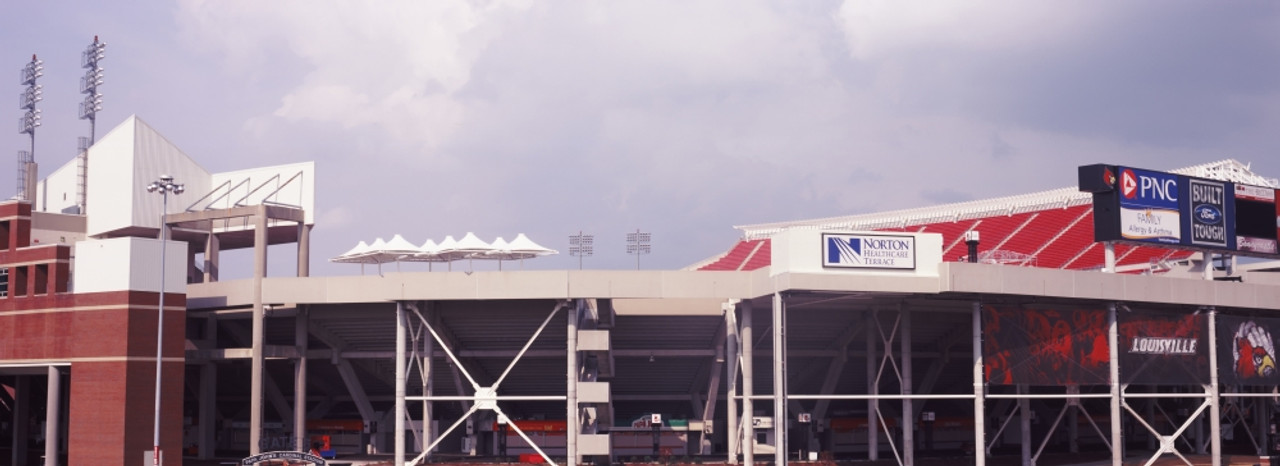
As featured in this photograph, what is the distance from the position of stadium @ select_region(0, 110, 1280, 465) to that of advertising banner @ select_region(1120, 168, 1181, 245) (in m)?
0.95

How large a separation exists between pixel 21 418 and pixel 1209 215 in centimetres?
6569

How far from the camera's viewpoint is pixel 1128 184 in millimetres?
63875

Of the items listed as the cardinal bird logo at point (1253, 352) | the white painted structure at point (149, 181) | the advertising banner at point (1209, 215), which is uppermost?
the white painted structure at point (149, 181)

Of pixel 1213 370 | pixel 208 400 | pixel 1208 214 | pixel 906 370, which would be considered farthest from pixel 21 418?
pixel 1208 214

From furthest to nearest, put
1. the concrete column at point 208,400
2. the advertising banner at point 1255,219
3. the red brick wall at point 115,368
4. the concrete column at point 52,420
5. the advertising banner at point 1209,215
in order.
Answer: the concrete column at point 208,400, the advertising banner at point 1255,219, the advertising banner at point 1209,215, the concrete column at point 52,420, the red brick wall at point 115,368

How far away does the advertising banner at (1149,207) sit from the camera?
6362 centimetres

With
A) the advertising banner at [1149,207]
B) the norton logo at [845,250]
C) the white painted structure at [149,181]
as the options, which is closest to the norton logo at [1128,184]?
the advertising banner at [1149,207]

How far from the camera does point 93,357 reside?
202ft

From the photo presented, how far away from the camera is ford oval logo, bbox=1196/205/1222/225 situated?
219 ft

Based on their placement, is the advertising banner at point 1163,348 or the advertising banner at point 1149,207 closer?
the advertising banner at point 1149,207

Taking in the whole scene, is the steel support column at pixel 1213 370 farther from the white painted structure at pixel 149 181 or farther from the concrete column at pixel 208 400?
the concrete column at pixel 208 400

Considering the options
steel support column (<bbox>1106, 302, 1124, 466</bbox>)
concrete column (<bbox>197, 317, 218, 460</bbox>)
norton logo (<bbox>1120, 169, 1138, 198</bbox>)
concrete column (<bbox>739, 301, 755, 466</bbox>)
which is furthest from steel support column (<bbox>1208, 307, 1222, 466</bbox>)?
concrete column (<bbox>197, 317, 218, 460</bbox>)

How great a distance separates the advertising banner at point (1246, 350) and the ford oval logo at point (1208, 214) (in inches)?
209

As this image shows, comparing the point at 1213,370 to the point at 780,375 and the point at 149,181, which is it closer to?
the point at 780,375
